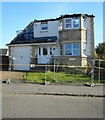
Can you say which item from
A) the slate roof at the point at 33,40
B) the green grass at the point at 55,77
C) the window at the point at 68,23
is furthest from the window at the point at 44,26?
the green grass at the point at 55,77

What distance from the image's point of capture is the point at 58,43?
3597 cm

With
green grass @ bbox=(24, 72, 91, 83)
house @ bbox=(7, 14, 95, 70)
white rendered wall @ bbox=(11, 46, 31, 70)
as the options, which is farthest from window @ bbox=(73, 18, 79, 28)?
green grass @ bbox=(24, 72, 91, 83)

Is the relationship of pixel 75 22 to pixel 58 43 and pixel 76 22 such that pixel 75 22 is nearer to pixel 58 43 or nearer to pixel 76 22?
pixel 76 22

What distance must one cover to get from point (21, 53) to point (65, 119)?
1204 inches

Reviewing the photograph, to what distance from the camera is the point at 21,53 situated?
128 feet

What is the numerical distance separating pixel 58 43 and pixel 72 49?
2.20m

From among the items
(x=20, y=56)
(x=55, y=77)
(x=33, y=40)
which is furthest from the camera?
(x=20, y=56)

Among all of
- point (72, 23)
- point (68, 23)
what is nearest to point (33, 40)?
point (68, 23)

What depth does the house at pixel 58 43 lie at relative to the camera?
1355 inches

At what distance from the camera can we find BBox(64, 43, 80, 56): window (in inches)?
1359

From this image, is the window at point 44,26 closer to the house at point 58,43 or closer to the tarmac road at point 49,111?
the house at point 58,43

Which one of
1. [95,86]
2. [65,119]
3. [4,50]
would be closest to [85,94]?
[95,86]

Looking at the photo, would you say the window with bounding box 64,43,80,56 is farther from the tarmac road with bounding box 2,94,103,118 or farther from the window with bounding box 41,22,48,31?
the tarmac road with bounding box 2,94,103,118

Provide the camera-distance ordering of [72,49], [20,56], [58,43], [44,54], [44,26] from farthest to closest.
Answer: [20,56]
[44,26]
[44,54]
[58,43]
[72,49]
